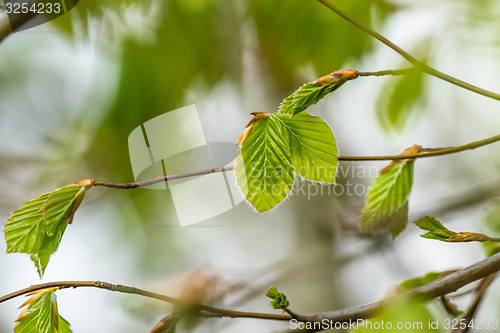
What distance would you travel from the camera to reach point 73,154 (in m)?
1.29

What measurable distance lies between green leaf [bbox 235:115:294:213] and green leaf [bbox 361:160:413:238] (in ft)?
0.56

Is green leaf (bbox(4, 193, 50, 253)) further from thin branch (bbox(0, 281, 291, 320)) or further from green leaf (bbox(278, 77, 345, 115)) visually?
green leaf (bbox(278, 77, 345, 115))

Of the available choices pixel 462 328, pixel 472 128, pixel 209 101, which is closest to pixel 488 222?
pixel 462 328

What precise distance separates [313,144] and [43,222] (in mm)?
219

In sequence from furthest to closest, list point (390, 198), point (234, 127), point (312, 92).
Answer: point (234, 127) < point (390, 198) < point (312, 92)

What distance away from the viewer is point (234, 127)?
1.24 meters

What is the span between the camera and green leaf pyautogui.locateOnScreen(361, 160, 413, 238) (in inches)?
19.2

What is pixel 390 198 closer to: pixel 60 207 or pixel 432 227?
pixel 432 227

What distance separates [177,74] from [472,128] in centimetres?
84

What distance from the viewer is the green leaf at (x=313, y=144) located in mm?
364

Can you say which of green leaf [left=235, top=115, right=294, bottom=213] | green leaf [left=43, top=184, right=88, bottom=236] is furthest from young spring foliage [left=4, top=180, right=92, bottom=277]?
green leaf [left=235, top=115, right=294, bottom=213]

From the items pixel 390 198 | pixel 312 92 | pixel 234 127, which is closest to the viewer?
pixel 312 92

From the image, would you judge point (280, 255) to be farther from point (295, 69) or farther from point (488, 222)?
point (488, 222)

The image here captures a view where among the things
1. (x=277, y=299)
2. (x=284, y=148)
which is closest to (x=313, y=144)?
(x=284, y=148)
